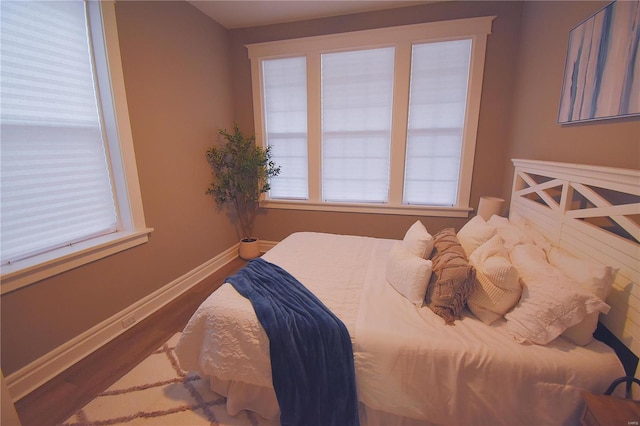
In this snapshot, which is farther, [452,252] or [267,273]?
[267,273]

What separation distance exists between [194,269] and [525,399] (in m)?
2.88

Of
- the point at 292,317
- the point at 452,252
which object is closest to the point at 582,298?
the point at 452,252

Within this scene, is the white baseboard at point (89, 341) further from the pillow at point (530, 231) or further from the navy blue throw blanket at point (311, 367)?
the pillow at point (530, 231)

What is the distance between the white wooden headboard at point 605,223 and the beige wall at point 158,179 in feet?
9.98

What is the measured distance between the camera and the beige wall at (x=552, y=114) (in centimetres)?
133

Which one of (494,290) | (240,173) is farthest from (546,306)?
(240,173)

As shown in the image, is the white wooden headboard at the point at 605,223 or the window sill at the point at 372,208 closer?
the white wooden headboard at the point at 605,223

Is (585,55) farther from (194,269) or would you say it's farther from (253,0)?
(194,269)

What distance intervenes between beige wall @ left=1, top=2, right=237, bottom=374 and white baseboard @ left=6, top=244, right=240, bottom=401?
0.05 m

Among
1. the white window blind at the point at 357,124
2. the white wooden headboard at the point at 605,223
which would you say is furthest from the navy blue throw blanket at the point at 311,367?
the white window blind at the point at 357,124

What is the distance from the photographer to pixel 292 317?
1339mm

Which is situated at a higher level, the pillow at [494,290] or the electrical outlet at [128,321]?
the pillow at [494,290]

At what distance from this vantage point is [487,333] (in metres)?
1.24

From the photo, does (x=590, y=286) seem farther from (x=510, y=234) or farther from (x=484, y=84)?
(x=484, y=84)
